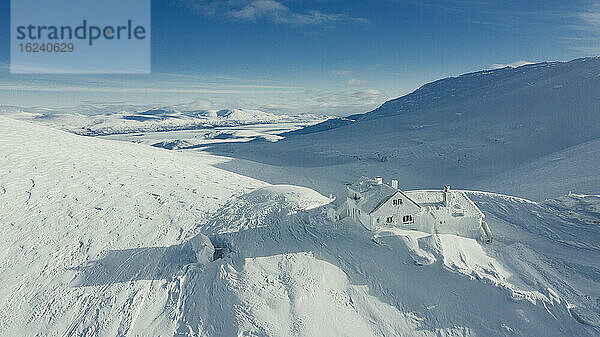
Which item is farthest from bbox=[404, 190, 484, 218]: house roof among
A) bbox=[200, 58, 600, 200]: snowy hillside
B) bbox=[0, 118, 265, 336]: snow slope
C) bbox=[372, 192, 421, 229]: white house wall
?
bbox=[0, 118, 265, 336]: snow slope

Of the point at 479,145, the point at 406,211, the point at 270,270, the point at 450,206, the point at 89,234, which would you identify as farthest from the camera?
the point at 479,145

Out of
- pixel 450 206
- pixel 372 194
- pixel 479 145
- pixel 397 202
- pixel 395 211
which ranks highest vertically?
pixel 479 145

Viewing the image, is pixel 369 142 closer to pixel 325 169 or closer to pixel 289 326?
pixel 325 169

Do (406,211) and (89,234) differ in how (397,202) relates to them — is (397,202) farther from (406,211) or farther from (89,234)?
(89,234)

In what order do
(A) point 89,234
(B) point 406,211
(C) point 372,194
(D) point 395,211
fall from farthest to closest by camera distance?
1. (A) point 89,234
2. (C) point 372,194
3. (B) point 406,211
4. (D) point 395,211

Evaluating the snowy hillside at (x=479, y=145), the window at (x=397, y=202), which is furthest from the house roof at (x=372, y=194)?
the snowy hillside at (x=479, y=145)

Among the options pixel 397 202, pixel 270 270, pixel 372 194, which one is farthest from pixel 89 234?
pixel 397 202

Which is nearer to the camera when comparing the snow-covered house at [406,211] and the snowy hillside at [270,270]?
the snowy hillside at [270,270]

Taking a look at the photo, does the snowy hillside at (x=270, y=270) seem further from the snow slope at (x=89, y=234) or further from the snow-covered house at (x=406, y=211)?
the snow-covered house at (x=406, y=211)
